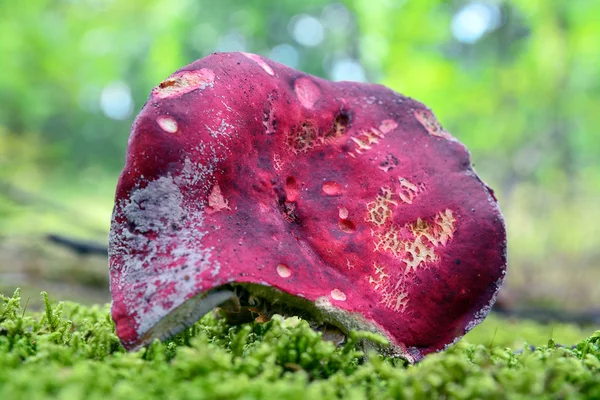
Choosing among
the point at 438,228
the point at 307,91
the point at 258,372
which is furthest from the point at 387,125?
the point at 258,372

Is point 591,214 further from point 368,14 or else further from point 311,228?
point 311,228

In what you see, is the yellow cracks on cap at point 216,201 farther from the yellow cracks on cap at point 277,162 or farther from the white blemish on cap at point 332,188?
the white blemish on cap at point 332,188

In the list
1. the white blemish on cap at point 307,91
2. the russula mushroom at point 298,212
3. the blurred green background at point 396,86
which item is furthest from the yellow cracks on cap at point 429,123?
the blurred green background at point 396,86

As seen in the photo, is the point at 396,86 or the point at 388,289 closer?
the point at 388,289

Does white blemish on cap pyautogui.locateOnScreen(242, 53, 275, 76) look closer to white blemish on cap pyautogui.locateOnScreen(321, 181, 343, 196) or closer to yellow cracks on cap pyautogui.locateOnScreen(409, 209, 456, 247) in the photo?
white blemish on cap pyautogui.locateOnScreen(321, 181, 343, 196)

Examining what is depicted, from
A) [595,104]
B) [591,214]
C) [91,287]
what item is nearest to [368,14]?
[595,104]

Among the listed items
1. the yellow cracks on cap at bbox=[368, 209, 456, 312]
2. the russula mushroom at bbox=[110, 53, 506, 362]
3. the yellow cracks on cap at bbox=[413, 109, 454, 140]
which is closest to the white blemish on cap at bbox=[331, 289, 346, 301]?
the russula mushroom at bbox=[110, 53, 506, 362]

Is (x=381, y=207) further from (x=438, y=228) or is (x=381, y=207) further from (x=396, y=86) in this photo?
(x=396, y=86)
